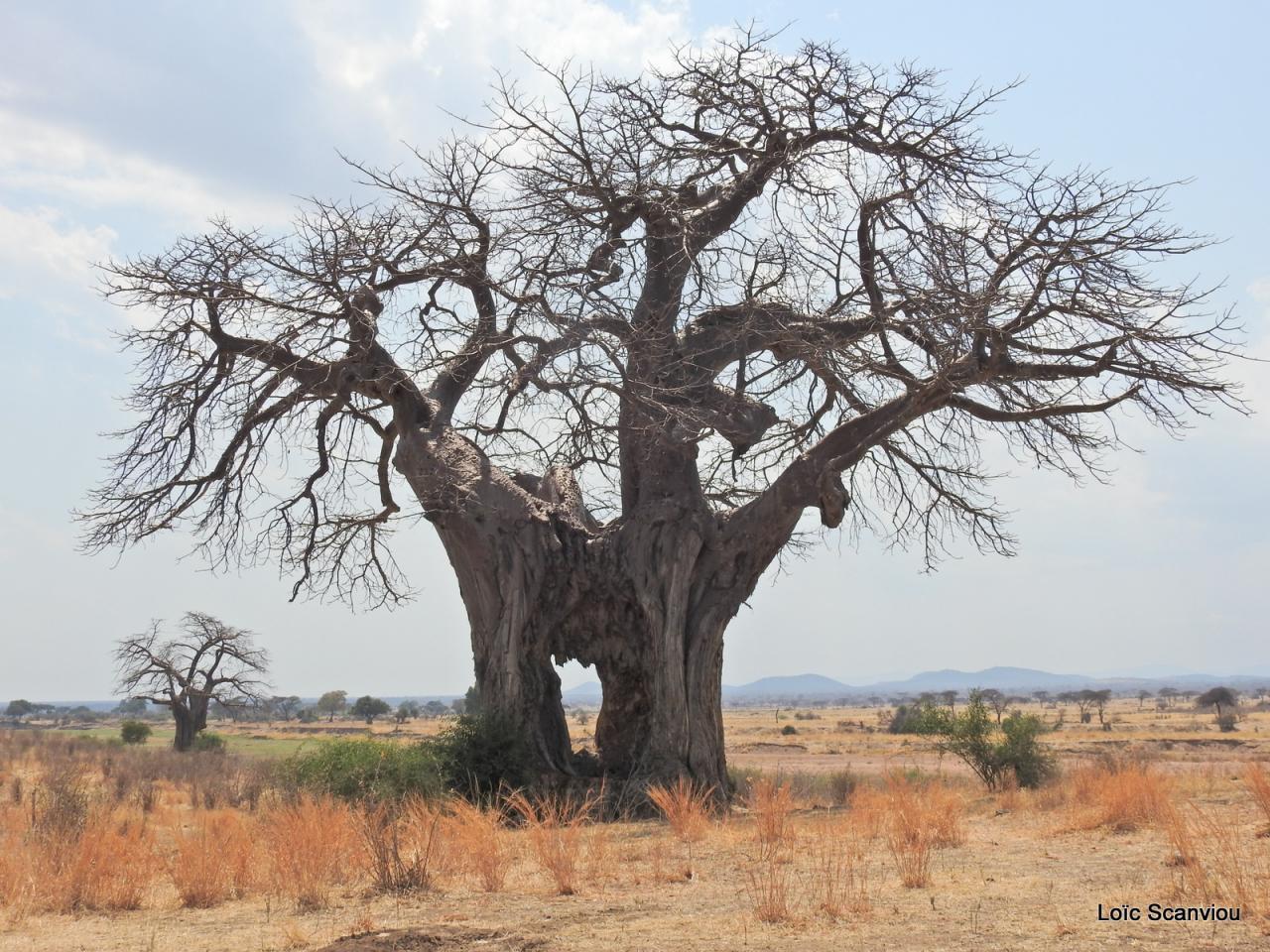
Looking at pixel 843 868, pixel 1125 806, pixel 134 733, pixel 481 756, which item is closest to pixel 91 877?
pixel 843 868

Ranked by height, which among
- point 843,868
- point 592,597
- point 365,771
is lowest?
point 843,868

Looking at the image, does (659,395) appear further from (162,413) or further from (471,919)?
(471,919)

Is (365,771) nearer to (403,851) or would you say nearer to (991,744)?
(403,851)

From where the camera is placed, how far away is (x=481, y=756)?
11.4 metres

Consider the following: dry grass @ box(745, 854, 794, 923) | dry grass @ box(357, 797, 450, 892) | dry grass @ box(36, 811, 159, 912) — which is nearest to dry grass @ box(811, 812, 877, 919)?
dry grass @ box(745, 854, 794, 923)

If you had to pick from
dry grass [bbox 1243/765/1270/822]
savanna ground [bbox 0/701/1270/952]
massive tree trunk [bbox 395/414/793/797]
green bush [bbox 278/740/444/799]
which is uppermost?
massive tree trunk [bbox 395/414/793/797]

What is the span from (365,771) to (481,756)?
1431 millimetres

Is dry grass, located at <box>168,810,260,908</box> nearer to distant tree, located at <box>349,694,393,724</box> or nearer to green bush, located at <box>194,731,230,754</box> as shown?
green bush, located at <box>194,731,230,754</box>

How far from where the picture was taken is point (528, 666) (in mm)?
12375

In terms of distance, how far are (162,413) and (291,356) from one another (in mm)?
1581

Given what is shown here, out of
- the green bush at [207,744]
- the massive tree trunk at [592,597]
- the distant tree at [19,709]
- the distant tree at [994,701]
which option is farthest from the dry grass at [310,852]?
the distant tree at [19,709]

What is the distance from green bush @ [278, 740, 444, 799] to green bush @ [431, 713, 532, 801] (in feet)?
0.68

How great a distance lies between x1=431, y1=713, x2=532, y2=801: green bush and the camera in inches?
439

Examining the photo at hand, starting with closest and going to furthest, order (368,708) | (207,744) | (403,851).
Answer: (403,851), (207,744), (368,708)
